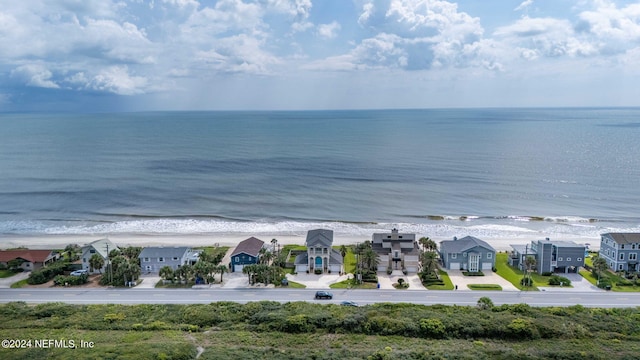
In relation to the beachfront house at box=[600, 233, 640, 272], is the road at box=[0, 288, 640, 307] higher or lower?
lower

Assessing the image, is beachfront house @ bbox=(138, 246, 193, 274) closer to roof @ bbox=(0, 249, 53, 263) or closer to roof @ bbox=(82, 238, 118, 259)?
roof @ bbox=(82, 238, 118, 259)

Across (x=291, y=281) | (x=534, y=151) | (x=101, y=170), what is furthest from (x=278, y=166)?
(x=534, y=151)

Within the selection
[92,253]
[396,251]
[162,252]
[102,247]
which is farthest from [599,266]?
[92,253]

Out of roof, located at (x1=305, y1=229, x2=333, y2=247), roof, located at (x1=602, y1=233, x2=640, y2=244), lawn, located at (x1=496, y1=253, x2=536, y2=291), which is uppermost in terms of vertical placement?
roof, located at (x1=602, y1=233, x2=640, y2=244)

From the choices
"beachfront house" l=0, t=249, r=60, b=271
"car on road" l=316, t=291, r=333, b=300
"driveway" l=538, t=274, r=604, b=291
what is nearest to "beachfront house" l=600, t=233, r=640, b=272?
"driveway" l=538, t=274, r=604, b=291

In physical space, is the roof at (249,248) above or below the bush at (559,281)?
above

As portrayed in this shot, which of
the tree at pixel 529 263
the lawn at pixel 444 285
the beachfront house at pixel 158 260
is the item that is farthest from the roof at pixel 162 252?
the tree at pixel 529 263

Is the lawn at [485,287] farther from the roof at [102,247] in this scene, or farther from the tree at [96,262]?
the roof at [102,247]
